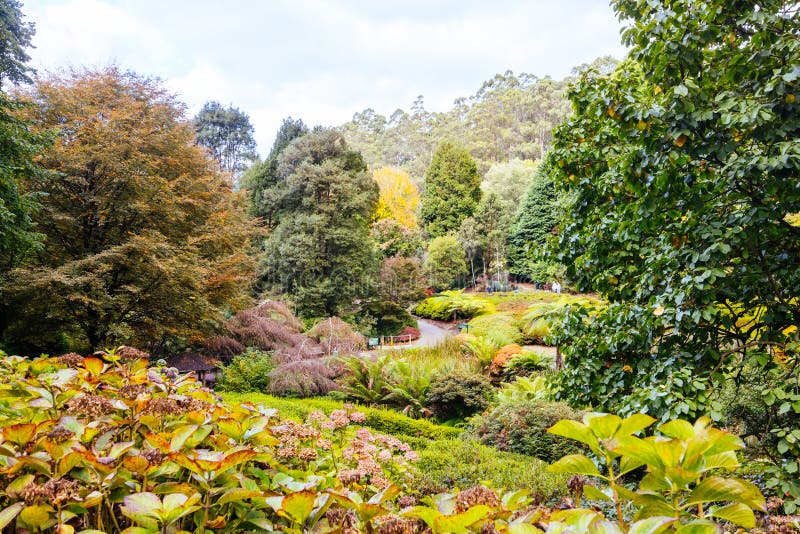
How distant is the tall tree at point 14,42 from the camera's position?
768cm

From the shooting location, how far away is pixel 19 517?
74cm

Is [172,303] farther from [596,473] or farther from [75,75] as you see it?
[596,473]

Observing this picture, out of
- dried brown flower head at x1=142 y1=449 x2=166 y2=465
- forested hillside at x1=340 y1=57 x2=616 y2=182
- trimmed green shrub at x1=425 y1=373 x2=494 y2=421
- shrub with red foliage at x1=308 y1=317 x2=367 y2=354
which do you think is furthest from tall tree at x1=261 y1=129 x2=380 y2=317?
forested hillside at x1=340 y1=57 x2=616 y2=182

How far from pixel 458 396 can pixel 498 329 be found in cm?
712

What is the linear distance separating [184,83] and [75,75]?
2877 millimetres

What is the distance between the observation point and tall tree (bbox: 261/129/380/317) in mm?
15742

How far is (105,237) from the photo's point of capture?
7570 mm

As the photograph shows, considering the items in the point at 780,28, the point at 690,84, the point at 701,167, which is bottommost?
the point at 701,167

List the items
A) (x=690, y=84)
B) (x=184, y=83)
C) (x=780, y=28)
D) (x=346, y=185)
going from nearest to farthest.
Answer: (x=690, y=84) → (x=780, y=28) → (x=184, y=83) → (x=346, y=185)

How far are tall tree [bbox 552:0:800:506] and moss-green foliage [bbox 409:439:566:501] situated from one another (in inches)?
31.9

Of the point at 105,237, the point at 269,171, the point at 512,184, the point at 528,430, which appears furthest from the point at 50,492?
the point at 512,184

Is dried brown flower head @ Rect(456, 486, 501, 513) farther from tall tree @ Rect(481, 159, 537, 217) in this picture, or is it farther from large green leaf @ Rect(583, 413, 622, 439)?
tall tree @ Rect(481, 159, 537, 217)

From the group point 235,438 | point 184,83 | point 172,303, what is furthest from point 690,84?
point 184,83

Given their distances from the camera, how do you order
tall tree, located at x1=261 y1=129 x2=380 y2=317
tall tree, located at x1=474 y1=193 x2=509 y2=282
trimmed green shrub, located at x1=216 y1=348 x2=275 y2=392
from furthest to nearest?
tall tree, located at x1=474 y1=193 x2=509 y2=282 → tall tree, located at x1=261 y1=129 x2=380 y2=317 → trimmed green shrub, located at x1=216 y1=348 x2=275 y2=392
